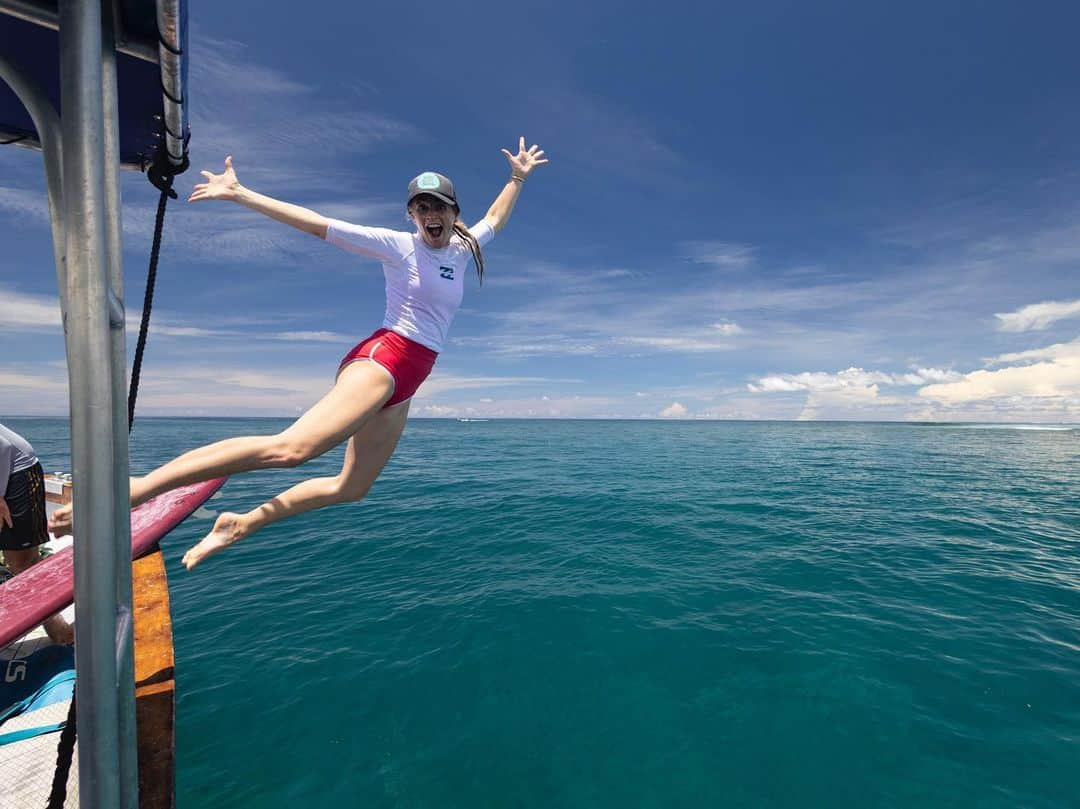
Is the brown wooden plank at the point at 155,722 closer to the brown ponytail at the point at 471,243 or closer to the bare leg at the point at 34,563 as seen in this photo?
the brown ponytail at the point at 471,243

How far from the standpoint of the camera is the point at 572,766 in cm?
520

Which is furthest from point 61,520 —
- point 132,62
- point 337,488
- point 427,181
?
point 427,181

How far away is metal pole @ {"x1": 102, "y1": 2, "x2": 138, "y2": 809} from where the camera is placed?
1.42 meters

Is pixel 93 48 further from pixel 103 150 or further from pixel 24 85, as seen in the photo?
pixel 24 85

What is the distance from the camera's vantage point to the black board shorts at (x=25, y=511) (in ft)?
15.7

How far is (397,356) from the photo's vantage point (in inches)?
125

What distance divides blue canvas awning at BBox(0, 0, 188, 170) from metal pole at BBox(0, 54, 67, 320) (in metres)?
0.06

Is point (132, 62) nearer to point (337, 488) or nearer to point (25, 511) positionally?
point (337, 488)

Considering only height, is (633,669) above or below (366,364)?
below

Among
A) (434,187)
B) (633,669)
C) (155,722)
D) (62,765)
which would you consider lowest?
(633,669)

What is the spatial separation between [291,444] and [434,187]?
1900 millimetres

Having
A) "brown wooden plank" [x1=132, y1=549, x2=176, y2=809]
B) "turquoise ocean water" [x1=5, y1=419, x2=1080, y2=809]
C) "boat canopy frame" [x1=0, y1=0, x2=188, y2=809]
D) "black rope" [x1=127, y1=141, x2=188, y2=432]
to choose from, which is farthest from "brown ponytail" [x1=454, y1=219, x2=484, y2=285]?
"turquoise ocean water" [x1=5, y1=419, x2=1080, y2=809]

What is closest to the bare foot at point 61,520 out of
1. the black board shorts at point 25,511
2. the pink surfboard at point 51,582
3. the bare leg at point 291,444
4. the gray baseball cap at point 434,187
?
the bare leg at point 291,444

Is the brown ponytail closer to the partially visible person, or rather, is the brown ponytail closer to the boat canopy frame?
the boat canopy frame
